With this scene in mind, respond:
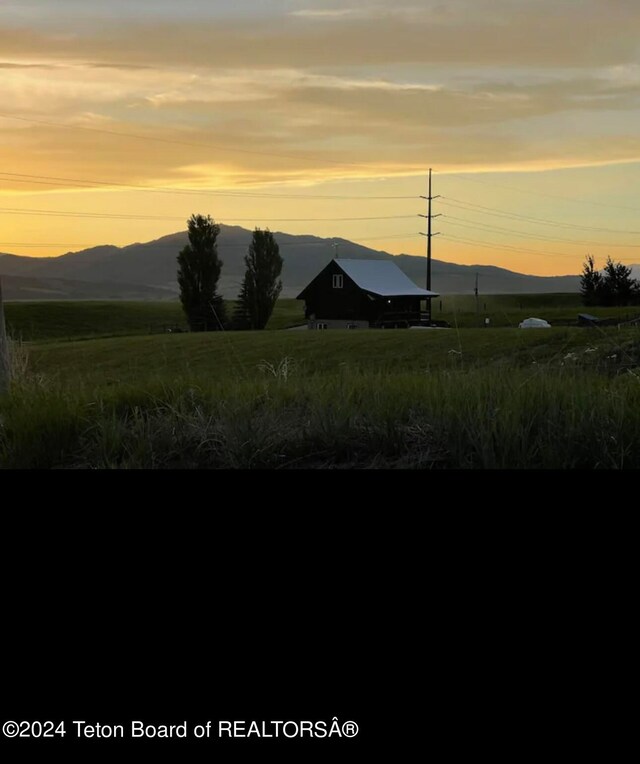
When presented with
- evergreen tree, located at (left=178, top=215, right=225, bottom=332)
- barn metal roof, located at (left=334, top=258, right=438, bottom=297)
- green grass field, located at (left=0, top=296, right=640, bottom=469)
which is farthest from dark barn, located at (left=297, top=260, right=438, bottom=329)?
green grass field, located at (left=0, top=296, right=640, bottom=469)

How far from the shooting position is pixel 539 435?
15.6ft

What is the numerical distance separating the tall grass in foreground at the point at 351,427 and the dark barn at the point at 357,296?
63.6 metres

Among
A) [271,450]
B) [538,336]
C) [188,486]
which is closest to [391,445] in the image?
[271,450]

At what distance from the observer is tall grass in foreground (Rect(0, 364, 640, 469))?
185 inches

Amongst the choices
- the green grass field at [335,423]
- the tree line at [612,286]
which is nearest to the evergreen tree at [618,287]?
the tree line at [612,286]

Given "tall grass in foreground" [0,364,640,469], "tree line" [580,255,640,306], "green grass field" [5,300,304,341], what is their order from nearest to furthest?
"tall grass in foreground" [0,364,640,469] → "tree line" [580,255,640,306] → "green grass field" [5,300,304,341]

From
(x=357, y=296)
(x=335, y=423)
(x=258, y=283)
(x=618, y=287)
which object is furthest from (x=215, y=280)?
(x=335, y=423)

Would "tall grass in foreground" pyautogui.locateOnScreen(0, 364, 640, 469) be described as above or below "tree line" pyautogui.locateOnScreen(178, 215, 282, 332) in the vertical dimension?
below

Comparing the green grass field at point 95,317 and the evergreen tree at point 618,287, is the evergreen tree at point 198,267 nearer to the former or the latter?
the green grass field at point 95,317

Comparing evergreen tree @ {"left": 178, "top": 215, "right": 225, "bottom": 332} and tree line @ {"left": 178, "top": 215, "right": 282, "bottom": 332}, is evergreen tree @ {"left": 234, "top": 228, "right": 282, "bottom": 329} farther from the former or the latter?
evergreen tree @ {"left": 178, "top": 215, "right": 225, "bottom": 332}

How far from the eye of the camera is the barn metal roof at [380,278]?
240ft

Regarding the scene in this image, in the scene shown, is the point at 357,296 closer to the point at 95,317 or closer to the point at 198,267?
the point at 198,267

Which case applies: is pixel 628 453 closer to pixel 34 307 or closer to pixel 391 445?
pixel 391 445

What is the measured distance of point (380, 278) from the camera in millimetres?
76062
